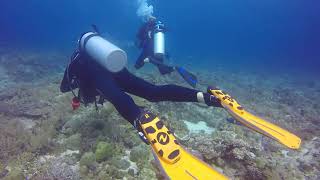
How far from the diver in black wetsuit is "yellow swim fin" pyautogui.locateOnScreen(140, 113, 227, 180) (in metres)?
0.25

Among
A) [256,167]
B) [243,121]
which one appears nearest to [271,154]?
[256,167]

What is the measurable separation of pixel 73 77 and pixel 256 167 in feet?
13.3

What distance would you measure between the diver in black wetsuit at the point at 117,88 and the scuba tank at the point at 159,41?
179 inches

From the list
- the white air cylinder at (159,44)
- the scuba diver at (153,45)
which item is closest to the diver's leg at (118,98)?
the scuba diver at (153,45)

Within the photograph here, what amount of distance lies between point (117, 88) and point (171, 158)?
5.02 ft

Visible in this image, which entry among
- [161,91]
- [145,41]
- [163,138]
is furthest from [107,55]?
[145,41]

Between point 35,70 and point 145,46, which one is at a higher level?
point 145,46

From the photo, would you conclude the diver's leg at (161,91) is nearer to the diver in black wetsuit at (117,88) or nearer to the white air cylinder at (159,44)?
the diver in black wetsuit at (117,88)

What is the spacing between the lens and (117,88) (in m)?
4.59

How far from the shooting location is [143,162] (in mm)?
5520

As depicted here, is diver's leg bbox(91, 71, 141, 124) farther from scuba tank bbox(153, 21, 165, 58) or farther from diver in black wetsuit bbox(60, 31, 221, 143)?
scuba tank bbox(153, 21, 165, 58)

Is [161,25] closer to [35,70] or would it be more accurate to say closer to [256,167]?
[256,167]

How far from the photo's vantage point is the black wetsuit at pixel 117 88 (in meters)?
4.37

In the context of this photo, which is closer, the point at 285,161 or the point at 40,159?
the point at 40,159
